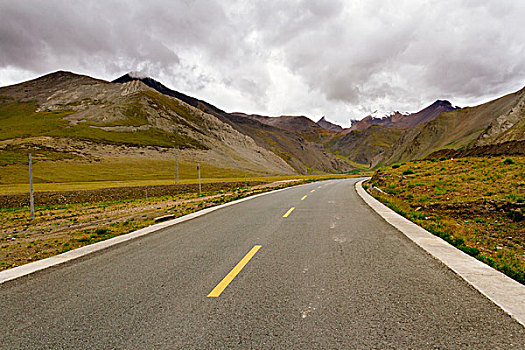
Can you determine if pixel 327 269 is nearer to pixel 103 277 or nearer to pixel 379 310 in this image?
pixel 379 310

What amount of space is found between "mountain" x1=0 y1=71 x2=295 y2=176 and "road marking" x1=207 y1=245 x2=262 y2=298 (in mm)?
100375

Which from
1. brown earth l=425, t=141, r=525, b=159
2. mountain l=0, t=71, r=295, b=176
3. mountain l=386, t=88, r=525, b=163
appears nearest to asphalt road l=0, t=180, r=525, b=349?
brown earth l=425, t=141, r=525, b=159

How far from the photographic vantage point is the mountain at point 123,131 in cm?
10300

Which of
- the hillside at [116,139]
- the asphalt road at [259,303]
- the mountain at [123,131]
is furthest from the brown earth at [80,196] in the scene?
the mountain at [123,131]

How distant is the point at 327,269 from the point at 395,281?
42.8 inches

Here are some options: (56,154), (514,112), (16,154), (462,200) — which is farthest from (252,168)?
(462,200)

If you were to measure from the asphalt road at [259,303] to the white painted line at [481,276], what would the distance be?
17 centimetres

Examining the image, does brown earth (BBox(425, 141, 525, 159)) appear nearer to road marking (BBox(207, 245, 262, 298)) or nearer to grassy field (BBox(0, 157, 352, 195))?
grassy field (BBox(0, 157, 352, 195))

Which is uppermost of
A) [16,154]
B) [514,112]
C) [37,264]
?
[514,112]

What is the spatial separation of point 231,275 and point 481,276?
12.9 ft

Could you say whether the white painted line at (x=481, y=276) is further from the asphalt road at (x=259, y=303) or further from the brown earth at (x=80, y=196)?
the brown earth at (x=80, y=196)

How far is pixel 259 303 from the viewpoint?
371 centimetres

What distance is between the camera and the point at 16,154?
281 feet

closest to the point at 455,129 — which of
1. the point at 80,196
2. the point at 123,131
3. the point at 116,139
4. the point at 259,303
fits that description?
the point at 80,196
